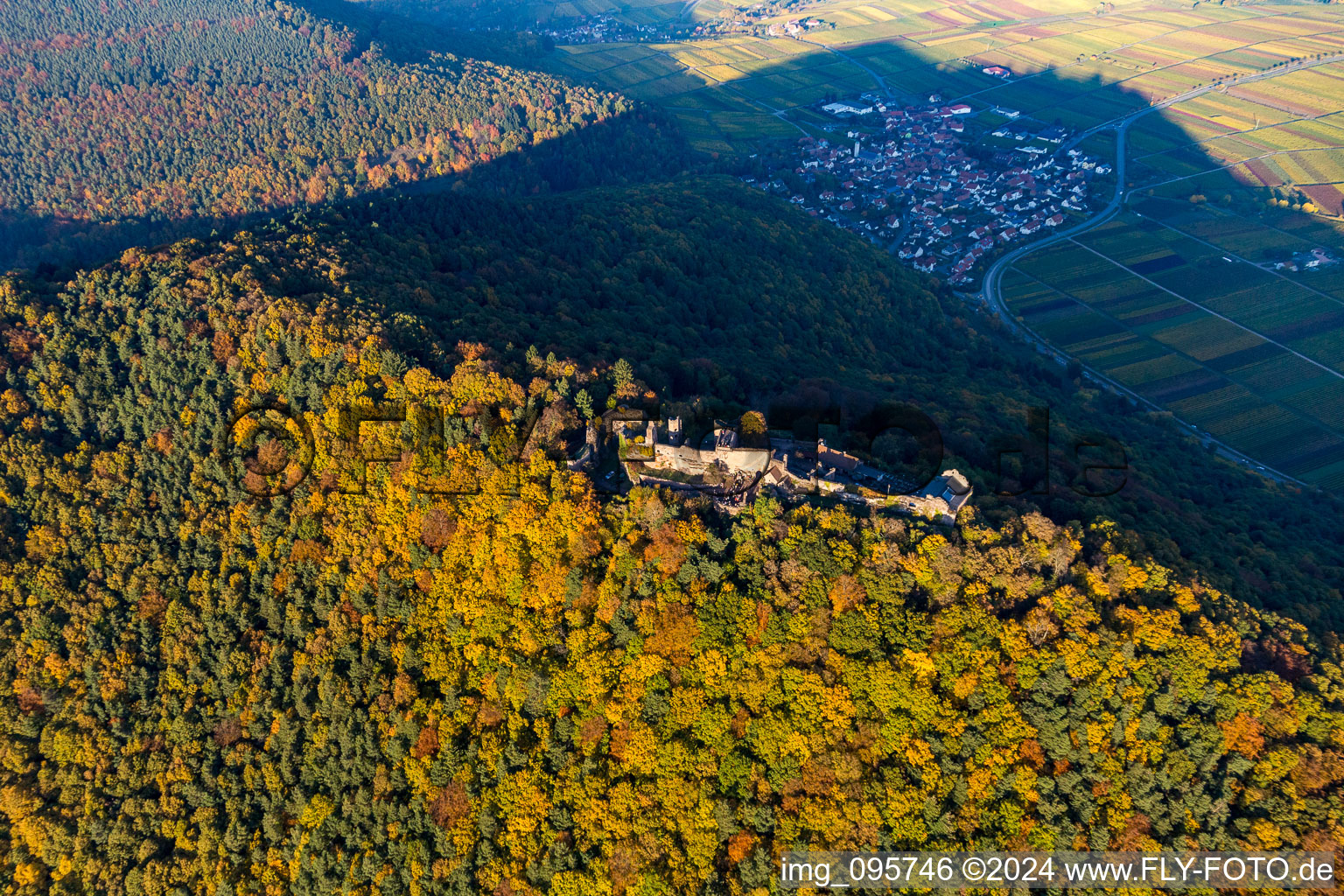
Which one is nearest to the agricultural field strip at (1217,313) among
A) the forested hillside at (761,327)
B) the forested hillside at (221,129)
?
the forested hillside at (761,327)

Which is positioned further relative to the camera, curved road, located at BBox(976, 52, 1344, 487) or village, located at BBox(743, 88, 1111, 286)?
village, located at BBox(743, 88, 1111, 286)

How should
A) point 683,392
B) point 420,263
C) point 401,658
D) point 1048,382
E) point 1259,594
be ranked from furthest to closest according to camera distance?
point 1048,382, point 420,263, point 683,392, point 1259,594, point 401,658

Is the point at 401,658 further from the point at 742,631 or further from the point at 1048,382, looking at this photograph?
the point at 1048,382

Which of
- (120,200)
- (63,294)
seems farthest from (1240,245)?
(120,200)

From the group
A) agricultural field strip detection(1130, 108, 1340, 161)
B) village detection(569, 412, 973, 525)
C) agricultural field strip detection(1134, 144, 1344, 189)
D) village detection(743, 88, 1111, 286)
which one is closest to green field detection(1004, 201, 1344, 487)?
village detection(743, 88, 1111, 286)

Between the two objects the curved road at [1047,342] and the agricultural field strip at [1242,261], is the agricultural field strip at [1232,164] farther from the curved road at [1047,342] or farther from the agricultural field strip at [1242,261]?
the agricultural field strip at [1242,261]

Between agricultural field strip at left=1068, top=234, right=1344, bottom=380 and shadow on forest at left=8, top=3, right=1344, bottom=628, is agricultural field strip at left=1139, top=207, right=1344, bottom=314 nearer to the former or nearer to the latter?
agricultural field strip at left=1068, top=234, right=1344, bottom=380
